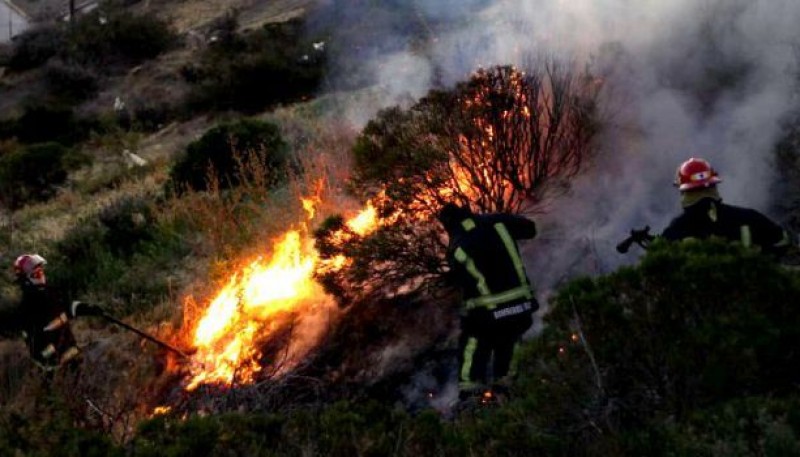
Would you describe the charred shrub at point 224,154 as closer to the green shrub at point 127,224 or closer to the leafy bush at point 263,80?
Result: the green shrub at point 127,224

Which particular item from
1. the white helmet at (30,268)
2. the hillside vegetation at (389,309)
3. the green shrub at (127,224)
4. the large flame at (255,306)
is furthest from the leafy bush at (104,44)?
the large flame at (255,306)

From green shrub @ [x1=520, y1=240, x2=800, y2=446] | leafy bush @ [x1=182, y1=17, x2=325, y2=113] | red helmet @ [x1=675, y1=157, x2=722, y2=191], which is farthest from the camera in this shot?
leafy bush @ [x1=182, y1=17, x2=325, y2=113]

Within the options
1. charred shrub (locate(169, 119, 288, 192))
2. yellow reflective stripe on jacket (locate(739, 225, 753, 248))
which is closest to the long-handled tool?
yellow reflective stripe on jacket (locate(739, 225, 753, 248))

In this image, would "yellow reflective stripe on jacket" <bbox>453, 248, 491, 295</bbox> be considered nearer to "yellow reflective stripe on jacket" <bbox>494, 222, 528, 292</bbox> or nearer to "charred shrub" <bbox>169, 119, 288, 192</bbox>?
"yellow reflective stripe on jacket" <bbox>494, 222, 528, 292</bbox>

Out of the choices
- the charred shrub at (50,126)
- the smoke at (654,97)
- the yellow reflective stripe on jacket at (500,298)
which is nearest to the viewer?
the yellow reflective stripe on jacket at (500,298)

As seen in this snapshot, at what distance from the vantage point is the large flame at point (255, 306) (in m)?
7.43

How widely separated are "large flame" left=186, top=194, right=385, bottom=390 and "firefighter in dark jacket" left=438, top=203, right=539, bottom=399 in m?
1.55

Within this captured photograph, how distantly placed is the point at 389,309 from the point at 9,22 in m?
36.2

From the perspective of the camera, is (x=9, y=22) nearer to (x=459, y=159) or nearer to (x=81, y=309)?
(x=81, y=309)

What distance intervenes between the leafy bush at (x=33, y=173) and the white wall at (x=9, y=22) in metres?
21.5

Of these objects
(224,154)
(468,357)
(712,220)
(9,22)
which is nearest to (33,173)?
(224,154)

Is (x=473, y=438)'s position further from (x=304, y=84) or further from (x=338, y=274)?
(x=304, y=84)

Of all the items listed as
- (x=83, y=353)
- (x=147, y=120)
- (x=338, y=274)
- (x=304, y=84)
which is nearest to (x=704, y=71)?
(x=338, y=274)

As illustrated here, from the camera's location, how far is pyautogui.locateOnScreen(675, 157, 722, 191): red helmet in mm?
5082
